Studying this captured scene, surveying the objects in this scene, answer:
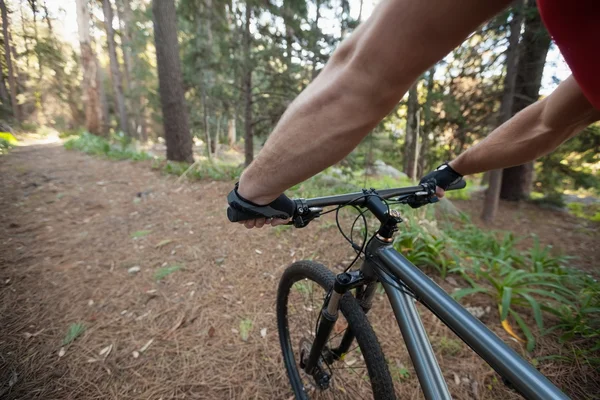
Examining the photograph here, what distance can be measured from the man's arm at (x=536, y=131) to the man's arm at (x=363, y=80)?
33.9 inches

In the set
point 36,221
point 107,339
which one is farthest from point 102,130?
point 107,339

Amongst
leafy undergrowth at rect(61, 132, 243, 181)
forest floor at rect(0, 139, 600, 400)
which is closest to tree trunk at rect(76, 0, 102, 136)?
leafy undergrowth at rect(61, 132, 243, 181)

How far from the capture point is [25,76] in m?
3.89

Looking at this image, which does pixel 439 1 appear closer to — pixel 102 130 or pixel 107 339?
pixel 107 339

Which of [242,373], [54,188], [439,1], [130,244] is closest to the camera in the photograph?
[439,1]

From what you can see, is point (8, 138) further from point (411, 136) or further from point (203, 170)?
point (411, 136)

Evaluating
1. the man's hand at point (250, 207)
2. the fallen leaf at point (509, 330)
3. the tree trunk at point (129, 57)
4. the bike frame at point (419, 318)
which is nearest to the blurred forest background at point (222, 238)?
the fallen leaf at point (509, 330)

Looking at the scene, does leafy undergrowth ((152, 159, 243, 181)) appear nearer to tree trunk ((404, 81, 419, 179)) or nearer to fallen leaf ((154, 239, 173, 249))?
fallen leaf ((154, 239, 173, 249))

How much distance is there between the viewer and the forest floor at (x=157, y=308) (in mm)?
1763

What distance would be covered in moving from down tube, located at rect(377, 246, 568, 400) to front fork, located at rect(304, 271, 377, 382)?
28 cm

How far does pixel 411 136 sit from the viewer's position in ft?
31.7

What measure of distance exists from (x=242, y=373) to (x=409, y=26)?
223 cm

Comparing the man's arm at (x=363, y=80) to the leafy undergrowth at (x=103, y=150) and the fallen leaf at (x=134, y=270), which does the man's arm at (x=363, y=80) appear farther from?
the leafy undergrowth at (x=103, y=150)

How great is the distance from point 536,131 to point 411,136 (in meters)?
9.39
